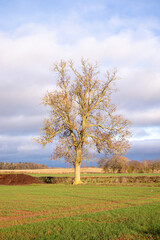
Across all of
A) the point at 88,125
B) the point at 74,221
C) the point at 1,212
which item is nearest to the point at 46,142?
the point at 88,125

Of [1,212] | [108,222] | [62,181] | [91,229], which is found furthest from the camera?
[62,181]

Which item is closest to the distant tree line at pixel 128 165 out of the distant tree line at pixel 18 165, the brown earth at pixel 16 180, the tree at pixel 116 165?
the tree at pixel 116 165

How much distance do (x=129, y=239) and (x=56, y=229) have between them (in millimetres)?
2789

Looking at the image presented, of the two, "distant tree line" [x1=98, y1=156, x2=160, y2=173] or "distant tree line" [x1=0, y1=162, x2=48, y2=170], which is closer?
A: "distant tree line" [x1=98, y1=156, x2=160, y2=173]

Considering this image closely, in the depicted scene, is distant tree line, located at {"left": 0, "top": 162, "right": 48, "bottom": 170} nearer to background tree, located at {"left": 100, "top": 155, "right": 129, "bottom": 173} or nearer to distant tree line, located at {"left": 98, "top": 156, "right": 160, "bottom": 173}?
distant tree line, located at {"left": 98, "top": 156, "right": 160, "bottom": 173}

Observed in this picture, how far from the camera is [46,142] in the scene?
37562mm

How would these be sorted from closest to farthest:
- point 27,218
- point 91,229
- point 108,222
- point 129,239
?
point 129,239
point 91,229
point 108,222
point 27,218

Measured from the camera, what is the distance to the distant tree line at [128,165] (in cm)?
7425

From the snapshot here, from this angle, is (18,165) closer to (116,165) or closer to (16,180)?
(116,165)

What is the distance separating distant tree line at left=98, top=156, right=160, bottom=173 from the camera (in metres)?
74.2

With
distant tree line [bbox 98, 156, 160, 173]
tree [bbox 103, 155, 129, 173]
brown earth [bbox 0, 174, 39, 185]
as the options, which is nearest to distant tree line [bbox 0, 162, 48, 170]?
distant tree line [bbox 98, 156, 160, 173]

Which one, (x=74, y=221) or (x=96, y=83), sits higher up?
(x=96, y=83)

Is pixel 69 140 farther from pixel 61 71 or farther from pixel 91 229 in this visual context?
pixel 91 229

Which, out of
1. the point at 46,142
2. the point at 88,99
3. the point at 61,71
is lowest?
the point at 46,142
